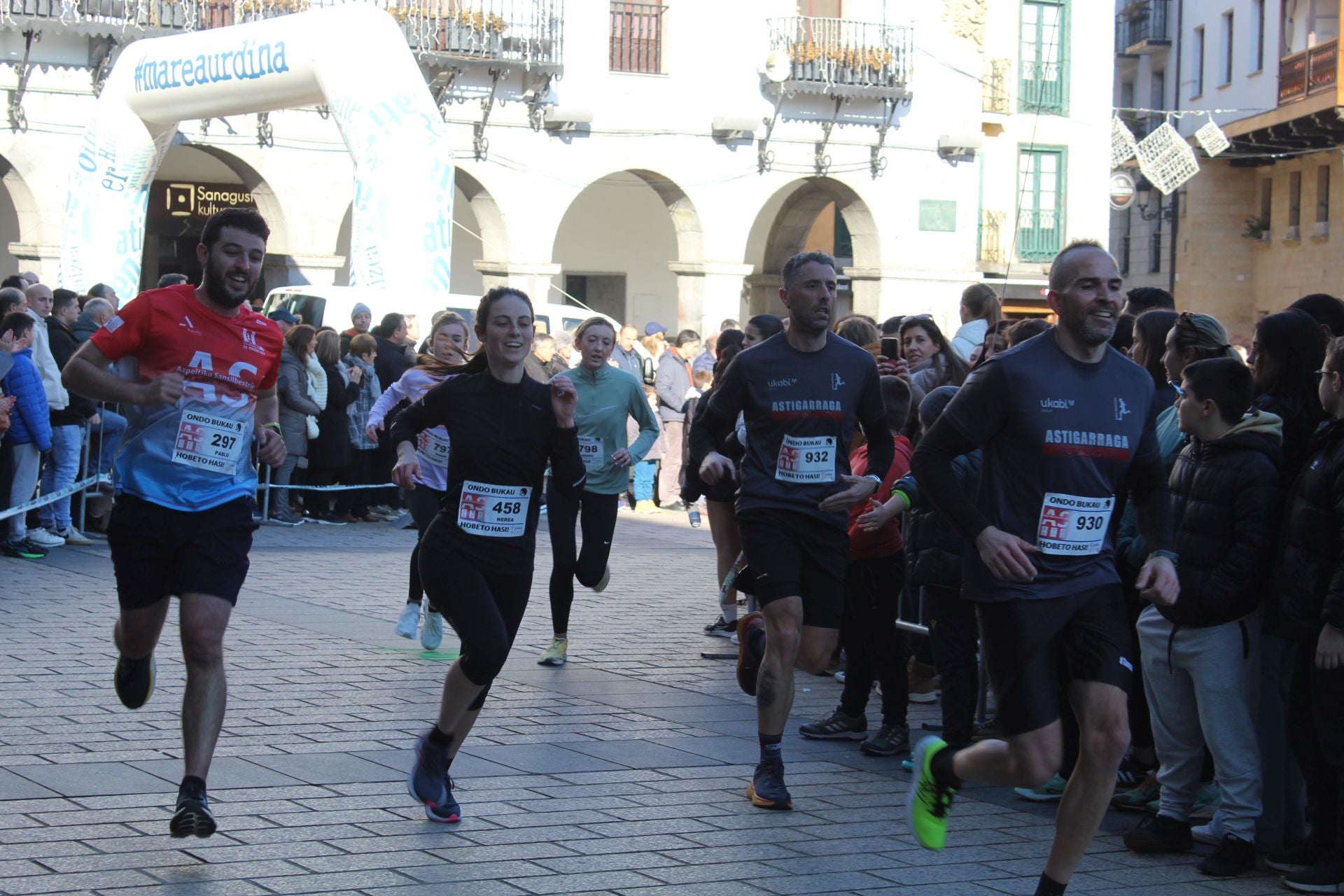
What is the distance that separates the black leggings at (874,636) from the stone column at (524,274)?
2141 centimetres

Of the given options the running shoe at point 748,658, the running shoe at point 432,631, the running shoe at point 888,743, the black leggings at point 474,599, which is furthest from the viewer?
the running shoe at point 432,631

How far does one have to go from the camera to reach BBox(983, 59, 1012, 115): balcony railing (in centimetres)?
3409

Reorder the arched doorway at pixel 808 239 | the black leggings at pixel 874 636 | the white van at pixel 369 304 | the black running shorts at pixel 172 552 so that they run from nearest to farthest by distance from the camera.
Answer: the black running shorts at pixel 172 552, the black leggings at pixel 874 636, the white van at pixel 369 304, the arched doorway at pixel 808 239

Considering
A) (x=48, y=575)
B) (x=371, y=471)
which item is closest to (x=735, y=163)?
(x=371, y=471)

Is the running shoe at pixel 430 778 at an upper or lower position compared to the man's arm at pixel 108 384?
lower

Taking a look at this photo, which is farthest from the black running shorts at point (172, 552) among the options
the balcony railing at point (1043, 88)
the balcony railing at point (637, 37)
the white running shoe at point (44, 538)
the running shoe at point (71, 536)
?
the balcony railing at point (1043, 88)

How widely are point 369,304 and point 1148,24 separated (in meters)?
40.5

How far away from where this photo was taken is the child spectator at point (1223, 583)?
604 centimetres

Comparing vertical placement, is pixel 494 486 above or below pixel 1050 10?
below

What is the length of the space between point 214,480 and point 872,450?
2532mm

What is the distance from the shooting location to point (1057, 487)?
5.19 meters

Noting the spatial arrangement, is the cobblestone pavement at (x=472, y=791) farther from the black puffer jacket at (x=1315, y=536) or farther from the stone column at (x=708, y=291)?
the stone column at (x=708, y=291)

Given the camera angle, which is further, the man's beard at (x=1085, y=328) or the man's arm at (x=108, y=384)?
the man's arm at (x=108, y=384)

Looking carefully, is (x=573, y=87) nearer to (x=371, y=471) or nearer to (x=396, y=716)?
(x=371, y=471)
